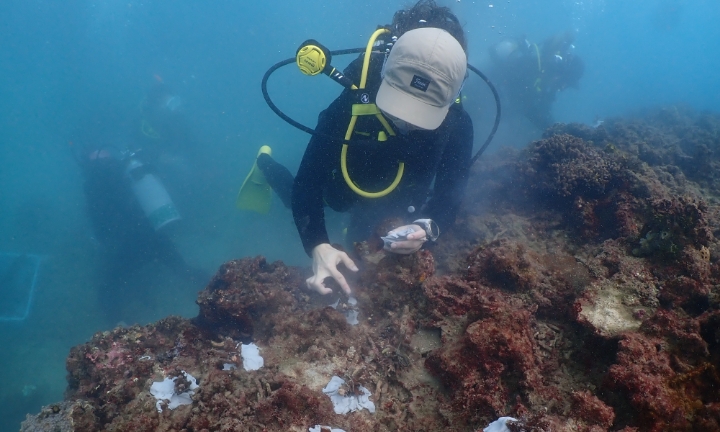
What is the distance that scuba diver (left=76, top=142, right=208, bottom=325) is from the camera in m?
13.5

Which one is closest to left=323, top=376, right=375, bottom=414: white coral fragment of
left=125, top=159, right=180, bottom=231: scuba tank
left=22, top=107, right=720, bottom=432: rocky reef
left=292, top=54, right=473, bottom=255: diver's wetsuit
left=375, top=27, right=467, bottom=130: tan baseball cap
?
left=22, top=107, right=720, bottom=432: rocky reef

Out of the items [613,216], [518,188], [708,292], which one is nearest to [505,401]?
[708,292]

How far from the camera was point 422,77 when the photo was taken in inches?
124

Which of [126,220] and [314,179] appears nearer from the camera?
Answer: [314,179]

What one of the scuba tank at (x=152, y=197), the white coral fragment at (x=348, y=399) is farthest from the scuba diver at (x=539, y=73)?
the white coral fragment at (x=348, y=399)

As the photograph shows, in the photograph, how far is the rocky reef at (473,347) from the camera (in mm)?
1895

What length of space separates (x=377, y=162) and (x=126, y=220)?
46.5ft

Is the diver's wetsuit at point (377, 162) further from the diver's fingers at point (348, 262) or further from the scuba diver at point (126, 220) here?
the scuba diver at point (126, 220)

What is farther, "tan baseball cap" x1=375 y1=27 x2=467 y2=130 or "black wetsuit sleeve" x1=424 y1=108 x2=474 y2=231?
"black wetsuit sleeve" x1=424 y1=108 x2=474 y2=231

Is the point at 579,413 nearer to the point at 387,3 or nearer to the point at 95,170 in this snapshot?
the point at 95,170

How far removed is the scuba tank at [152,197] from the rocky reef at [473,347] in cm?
1034

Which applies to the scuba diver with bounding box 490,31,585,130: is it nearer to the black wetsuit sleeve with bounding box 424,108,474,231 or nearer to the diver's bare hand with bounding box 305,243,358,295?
the black wetsuit sleeve with bounding box 424,108,474,231

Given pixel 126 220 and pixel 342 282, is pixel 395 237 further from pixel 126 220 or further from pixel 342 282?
pixel 126 220

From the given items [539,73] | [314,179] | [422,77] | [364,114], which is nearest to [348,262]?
[314,179]
